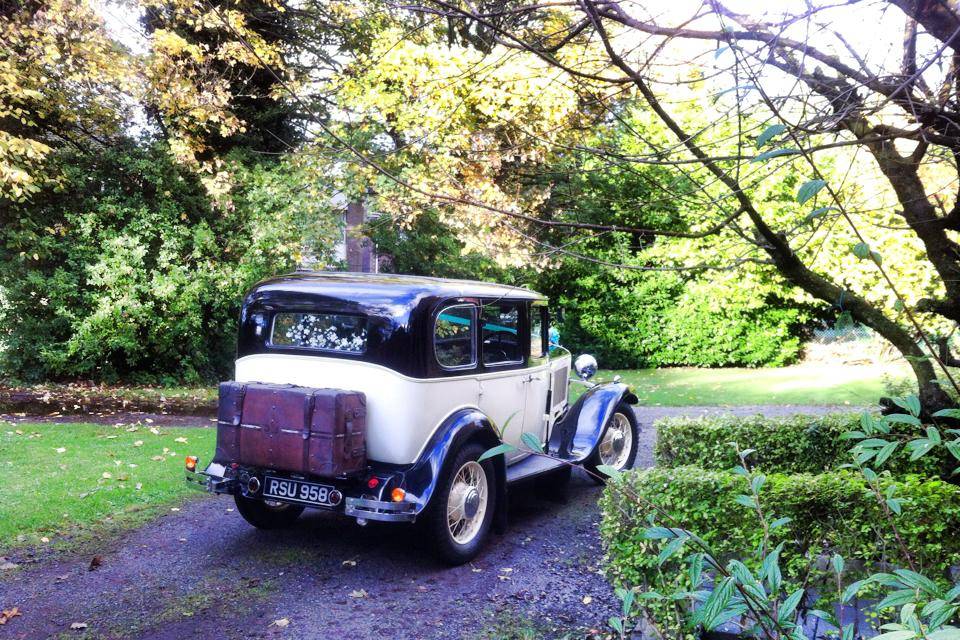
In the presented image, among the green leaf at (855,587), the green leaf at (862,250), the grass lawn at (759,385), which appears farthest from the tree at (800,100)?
the grass lawn at (759,385)

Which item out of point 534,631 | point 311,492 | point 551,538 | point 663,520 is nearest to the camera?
point 663,520

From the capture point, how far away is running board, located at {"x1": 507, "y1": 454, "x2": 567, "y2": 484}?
229 inches

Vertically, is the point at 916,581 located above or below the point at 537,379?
below

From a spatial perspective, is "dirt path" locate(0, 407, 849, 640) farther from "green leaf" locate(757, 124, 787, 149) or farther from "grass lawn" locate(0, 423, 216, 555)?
"green leaf" locate(757, 124, 787, 149)

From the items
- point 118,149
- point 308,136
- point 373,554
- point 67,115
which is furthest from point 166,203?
point 373,554

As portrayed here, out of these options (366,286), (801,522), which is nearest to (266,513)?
(366,286)

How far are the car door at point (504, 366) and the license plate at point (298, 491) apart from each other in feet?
4.79

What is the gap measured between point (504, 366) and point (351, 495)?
1.82 meters

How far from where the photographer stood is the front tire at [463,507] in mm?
4875

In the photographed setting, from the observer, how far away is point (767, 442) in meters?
6.24

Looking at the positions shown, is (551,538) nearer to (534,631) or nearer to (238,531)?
(534,631)

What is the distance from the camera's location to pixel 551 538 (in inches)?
228

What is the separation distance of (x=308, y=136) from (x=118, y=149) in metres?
4.10

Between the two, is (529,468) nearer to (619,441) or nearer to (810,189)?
(619,441)
